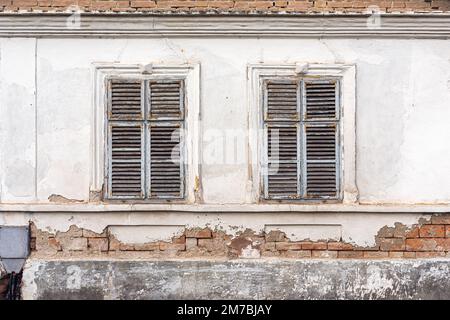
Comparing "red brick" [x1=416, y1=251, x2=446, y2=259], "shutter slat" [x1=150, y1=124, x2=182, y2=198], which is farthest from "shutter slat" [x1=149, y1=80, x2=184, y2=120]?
"red brick" [x1=416, y1=251, x2=446, y2=259]

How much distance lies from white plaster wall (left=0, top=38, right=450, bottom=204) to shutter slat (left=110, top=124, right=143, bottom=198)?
0.90 ft

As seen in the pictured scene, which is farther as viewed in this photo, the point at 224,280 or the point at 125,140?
the point at 125,140

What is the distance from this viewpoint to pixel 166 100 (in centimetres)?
583

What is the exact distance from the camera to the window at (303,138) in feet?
19.1

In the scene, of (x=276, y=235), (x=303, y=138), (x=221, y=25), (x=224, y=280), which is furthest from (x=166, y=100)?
(x=224, y=280)

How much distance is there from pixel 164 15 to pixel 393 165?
9.04 ft

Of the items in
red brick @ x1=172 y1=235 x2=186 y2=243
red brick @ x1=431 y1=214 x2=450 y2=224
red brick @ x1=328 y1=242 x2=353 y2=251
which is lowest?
red brick @ x1=328 y1=242 x2=353 y2=251

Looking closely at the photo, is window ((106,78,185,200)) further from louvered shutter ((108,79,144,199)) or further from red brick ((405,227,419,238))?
red brick ((405,227,419,238))

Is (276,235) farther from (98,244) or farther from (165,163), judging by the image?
(98,244)

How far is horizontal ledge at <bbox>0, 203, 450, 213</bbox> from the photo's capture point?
5723mm

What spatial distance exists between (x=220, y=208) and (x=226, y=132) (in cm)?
77

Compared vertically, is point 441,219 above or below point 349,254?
above

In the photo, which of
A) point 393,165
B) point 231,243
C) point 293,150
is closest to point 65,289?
point 231,243

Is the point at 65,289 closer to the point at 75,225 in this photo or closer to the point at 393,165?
the point at 75,225
